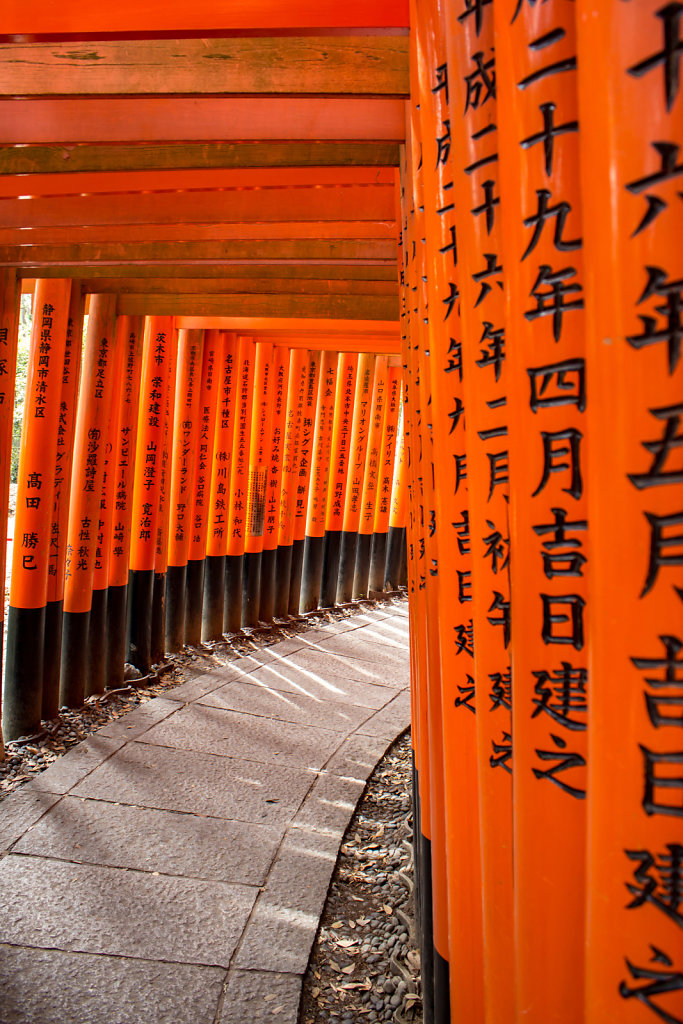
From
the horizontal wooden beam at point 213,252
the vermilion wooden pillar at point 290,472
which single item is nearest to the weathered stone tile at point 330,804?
the horizontal wooden beam at point 213,252

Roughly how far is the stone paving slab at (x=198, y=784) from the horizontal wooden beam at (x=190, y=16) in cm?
418

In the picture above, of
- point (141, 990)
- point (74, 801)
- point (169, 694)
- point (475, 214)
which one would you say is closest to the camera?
point (475, 214)

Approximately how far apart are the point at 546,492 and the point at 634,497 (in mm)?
203

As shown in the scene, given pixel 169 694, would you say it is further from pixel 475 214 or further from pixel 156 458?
pixel 475 214

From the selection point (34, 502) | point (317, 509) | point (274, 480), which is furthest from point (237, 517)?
point (34, 502)

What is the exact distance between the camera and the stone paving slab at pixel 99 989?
115 inches

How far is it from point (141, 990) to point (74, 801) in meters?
1.87

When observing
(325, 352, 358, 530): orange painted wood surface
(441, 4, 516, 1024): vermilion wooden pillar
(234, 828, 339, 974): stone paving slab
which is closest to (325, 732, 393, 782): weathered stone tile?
(234, 828, 339, 974): stone paving slab

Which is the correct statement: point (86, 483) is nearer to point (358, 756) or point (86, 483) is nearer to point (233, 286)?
point (233, 286)

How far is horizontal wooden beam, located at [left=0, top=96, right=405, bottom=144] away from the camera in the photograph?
306cm

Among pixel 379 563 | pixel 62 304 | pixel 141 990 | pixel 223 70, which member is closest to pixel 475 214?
pixel 223 70

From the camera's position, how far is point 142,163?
3547mm

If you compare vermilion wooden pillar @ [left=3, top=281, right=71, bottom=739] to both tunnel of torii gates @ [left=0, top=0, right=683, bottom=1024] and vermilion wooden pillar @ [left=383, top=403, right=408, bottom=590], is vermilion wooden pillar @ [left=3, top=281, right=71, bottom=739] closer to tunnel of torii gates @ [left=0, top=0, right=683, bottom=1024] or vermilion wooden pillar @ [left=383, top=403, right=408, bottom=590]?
tunnel of torii gates @ [left=0, top=0, right=683, bottom=1024]

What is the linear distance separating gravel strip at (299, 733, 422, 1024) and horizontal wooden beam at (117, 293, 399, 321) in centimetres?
397
